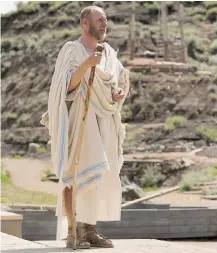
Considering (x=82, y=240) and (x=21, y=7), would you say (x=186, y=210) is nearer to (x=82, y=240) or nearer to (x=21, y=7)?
(x=82, y=240)

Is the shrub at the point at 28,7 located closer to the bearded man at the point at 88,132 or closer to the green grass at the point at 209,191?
the green grass at the point at 209,191

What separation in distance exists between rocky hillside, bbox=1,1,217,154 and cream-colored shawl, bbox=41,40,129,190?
27.8m

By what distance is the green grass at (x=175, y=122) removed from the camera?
38.9m

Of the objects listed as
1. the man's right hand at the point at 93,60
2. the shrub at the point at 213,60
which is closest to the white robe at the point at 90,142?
the man's right hand at the point at 93,60

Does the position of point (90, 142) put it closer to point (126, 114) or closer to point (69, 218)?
point (69, 218)

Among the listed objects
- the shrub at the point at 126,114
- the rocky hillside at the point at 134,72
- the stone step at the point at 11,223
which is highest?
the rocky hillside at the point at 134,72

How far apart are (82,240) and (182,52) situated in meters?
44.4

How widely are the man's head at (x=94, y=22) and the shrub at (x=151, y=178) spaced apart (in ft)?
70.0

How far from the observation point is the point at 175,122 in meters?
39.4

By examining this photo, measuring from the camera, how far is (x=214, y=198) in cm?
2089

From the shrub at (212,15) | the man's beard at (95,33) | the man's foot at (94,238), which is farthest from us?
the shrub at (212,15)

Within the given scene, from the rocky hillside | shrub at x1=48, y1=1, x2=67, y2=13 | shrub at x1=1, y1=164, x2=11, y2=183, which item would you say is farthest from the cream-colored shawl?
shrub at x1=48, y1=1, x2=67, y2=13

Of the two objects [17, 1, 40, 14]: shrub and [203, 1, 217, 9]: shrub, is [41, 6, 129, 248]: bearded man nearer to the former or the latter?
[17, 1, 40, 14]: shrub

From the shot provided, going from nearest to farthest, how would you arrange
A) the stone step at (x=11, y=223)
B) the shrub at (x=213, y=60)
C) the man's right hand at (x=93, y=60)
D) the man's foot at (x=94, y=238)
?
the man's right hand at (x=93, y=60) → the man's foot at (x=94, y=238) → the stone step at (x=11, y=223) → the shrub at (x=213, y=60)
